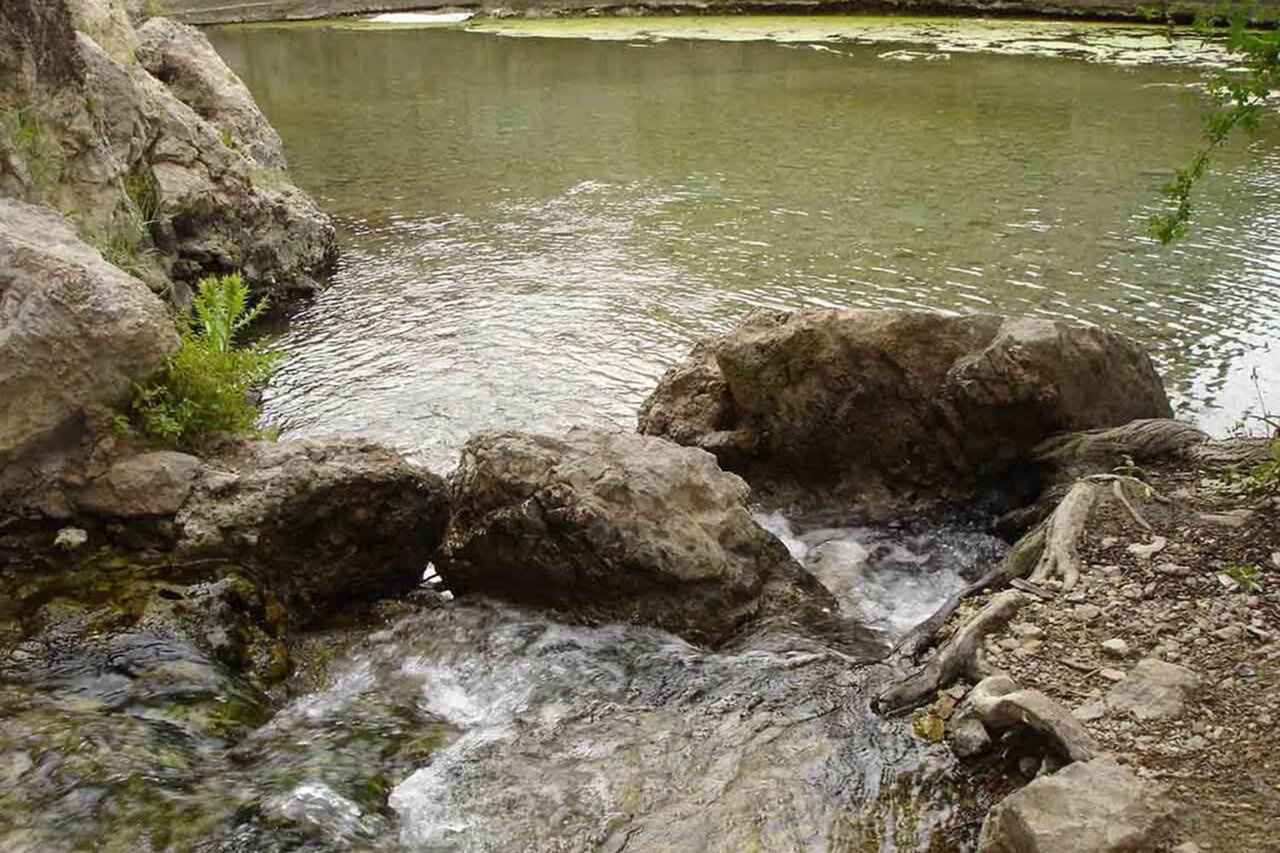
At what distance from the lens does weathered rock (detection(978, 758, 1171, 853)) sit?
312 cm

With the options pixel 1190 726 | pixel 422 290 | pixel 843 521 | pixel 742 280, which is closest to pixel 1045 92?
pixel 742 280

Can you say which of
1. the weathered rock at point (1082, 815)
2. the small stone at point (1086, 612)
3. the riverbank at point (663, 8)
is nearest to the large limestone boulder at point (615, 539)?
the small stone at point (1086, 612)

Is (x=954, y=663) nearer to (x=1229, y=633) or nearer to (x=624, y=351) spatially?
(x=1229, y=633)

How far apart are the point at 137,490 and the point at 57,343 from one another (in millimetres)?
797

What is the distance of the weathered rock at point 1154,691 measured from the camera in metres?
3.78

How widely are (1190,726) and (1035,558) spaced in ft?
4.88

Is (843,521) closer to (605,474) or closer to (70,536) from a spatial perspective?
(605,474)

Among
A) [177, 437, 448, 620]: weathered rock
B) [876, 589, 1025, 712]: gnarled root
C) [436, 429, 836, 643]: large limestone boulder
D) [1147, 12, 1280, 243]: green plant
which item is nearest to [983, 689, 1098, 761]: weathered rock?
[876, 589, 1025, 712]: gnarled root

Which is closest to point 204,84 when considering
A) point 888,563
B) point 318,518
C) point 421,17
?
point 318,518

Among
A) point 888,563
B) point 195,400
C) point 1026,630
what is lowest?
point 888,563

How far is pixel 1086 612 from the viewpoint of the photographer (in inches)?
177

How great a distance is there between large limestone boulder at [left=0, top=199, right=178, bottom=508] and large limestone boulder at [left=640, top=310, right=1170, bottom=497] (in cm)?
349

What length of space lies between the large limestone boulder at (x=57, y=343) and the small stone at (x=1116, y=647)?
467cm

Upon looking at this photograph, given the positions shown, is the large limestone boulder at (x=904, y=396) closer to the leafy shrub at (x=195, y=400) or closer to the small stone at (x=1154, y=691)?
the small stone at (x=1154, y=691)
